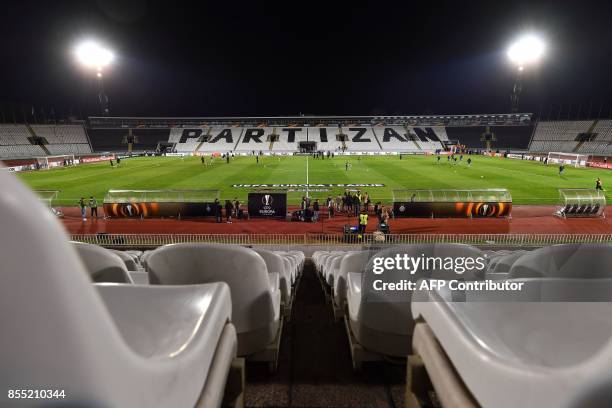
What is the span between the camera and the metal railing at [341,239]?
1530 centimetres

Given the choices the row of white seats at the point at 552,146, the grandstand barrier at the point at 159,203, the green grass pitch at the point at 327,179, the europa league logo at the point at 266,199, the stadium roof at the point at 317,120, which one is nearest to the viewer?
the grandstand barrier at the point at 159,203

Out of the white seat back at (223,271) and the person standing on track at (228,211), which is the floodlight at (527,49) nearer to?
the person standing on track at (228,211)

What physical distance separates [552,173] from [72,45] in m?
82.4

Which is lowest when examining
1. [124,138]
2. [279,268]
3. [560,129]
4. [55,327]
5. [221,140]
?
[279,268]

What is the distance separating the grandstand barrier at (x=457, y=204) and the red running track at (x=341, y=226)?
1.40 feet

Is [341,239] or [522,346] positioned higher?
[522,346]

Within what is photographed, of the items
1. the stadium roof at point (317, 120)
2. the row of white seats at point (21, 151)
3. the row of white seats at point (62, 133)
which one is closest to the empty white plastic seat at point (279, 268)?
the row of white seats at point (21, 151)

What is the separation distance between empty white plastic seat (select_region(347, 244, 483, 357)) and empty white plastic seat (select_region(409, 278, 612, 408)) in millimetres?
863

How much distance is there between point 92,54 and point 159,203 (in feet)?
219

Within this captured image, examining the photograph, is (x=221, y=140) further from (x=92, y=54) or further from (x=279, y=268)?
(x=279, y=268)

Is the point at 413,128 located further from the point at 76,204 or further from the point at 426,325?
the point at 426,325

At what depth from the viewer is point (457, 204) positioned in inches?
832

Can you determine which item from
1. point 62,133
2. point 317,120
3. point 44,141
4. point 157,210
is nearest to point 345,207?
point 157,210

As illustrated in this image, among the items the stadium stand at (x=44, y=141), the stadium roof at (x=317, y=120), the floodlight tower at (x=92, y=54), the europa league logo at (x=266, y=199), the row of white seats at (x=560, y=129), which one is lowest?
the europa league logo at (x=266, y=199)
